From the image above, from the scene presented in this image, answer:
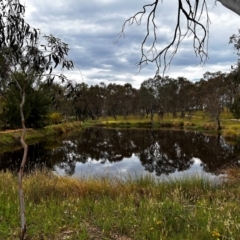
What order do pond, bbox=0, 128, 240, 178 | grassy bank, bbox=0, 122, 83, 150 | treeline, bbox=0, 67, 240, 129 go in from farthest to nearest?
1. treeline, bbox=0, 67, 240, 129
2. grassy bank, bbox=0, 122, 83, 150
3. pond, bbox=0, 128, 240, 178

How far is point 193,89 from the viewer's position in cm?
5703

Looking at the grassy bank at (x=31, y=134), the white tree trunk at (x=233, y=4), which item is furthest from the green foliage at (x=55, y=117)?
the white tree trunk at (x=233, y=4)

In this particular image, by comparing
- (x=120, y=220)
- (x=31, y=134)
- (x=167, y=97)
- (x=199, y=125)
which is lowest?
(x=31, y=134)

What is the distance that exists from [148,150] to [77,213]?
19458 millimetres

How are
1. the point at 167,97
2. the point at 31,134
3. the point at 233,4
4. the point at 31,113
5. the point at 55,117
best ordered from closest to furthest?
the point at 233,4, the point at 31,134, the point at 31,113, the point at 55,117, the point at 167,97

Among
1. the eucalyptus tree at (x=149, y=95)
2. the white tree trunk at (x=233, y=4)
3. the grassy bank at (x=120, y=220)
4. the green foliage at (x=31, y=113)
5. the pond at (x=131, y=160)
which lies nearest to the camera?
the white tree trunk at (x=233, y=4)

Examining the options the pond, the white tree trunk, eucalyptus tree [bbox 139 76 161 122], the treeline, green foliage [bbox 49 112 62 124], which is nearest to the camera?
the white tree trunk

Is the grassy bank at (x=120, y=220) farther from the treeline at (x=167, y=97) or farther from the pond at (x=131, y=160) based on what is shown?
the treeline at (x=167, y=97)

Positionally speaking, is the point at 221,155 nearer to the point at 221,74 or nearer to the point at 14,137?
the point at 14,137

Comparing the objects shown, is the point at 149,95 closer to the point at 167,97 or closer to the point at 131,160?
the point at 167,97

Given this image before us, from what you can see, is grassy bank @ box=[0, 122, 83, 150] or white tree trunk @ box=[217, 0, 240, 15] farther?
grassy bank @ box=[0, 122, 83, 150]

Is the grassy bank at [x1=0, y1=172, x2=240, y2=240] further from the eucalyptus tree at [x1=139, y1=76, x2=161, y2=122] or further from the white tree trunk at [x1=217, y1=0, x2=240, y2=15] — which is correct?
the eucalyptus tree at [x1=139, y1=76, x2=161, y2=122]

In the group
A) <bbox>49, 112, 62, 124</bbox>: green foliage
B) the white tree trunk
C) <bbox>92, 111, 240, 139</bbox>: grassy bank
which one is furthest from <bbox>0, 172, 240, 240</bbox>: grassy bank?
<bbox>49, 112, 62, 124</bbox>: green foliage

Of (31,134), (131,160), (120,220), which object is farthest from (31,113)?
Result: (120,220)
